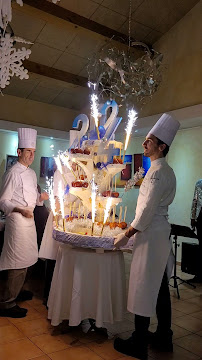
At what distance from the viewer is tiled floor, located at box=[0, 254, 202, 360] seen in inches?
94.3

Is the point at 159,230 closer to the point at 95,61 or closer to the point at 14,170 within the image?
the point at 14,170

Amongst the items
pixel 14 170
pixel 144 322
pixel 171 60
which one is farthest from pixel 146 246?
pixel 171 60

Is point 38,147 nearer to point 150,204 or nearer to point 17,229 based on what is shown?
point 17,229

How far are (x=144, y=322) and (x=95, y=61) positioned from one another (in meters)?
3.20

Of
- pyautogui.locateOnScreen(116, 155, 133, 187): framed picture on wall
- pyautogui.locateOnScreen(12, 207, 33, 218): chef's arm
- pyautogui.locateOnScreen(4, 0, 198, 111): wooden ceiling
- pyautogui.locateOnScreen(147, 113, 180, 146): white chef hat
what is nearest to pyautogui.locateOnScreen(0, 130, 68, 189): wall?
pyautogui.locateOnScreen(4, 0, 198, 111): wooden ceiling

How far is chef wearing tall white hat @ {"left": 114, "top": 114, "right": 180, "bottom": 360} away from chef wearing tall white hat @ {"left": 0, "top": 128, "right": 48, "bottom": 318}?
1035 millimetres

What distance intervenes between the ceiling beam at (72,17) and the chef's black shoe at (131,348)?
4236 mm

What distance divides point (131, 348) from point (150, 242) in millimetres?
810

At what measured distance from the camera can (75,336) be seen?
8.88ft

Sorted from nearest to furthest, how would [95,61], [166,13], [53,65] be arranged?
[95,61]
[166,13]
[53,65]

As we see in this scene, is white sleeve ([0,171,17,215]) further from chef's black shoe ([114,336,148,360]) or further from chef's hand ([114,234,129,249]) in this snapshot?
chef's black shoe ([114,336,148,360])

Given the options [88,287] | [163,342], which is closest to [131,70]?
[88,287]

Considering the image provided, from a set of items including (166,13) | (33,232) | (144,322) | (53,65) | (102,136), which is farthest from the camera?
(53,65)

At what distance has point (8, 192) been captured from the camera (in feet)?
10.0
